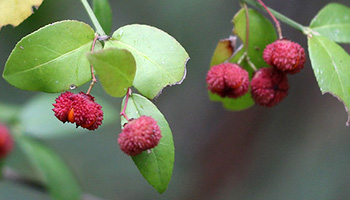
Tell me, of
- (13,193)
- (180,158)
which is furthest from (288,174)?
(13,193)

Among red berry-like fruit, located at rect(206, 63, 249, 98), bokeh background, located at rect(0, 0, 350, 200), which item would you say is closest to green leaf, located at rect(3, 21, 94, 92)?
red berry-like fruit, located at rect(206, 63, 249, 98)

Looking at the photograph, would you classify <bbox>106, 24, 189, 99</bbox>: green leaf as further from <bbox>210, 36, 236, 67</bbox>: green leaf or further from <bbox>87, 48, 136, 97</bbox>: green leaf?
<bbox>210, 36, 236, 67</bbox>: green leaf

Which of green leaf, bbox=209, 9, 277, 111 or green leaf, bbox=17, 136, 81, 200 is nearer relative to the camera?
green leaf, bbox=209, 9, 277, 111

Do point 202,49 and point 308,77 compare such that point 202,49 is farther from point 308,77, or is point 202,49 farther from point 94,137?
point 94,137

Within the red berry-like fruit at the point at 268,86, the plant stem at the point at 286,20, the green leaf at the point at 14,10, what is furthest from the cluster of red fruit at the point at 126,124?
the plant stem at the point at 286,20

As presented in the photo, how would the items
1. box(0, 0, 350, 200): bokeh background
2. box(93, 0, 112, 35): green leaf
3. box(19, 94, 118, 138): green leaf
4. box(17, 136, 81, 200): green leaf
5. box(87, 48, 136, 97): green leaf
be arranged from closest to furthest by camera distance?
1. box(87, 48, 136, 97): green leaf
2. box(93, 0, 112, 35): green leaf
3. box(17, 136, 81, 200): green leaf
4. box(19, 94, 118, 138): green leaf
5. box(0, 0, 350, 200): bokeh background

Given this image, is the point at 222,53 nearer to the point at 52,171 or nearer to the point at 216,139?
the point at 52,171

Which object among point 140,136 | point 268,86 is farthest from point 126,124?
point 268,86

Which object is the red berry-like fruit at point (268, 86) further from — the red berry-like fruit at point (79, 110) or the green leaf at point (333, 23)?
the red berry-like fruit at point (79, 110)
